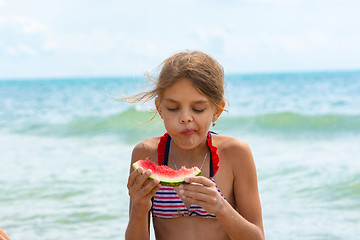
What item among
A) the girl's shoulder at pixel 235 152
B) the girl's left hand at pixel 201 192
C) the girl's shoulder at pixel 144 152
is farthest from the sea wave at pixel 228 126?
the girl's left hand at pixel 201 192

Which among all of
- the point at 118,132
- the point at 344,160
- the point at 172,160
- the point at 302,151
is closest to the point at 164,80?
the point at 172,160

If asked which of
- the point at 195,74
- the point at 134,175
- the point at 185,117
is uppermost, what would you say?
the point at 195,74

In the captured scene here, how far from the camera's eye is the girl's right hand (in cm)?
253

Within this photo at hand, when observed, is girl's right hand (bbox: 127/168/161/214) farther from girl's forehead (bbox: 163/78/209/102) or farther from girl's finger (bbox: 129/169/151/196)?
girl's forehead (bbox: 163/78/209/102)

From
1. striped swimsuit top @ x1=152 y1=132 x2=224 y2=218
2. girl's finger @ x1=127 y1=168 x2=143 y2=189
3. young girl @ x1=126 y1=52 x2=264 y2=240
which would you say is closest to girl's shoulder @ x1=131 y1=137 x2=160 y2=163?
young girl @ x1=126 y1=52 x2=264 y2=240

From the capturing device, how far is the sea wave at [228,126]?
13.8 meters

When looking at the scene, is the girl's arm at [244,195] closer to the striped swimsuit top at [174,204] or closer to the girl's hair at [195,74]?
the striped swimsuit top at [174,204]

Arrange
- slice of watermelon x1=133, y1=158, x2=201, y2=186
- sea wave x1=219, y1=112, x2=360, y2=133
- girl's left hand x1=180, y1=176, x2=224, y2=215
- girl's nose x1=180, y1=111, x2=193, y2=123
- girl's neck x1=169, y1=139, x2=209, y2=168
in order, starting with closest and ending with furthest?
girl's left hand x1=180, y1=176, x2=224, y2=215 → slice of watermelon x1=133, y1=158, x2=201, y2=186 → girl's nose x1=180, y1=111, x2=193, y2=123 → girl's neck x1=169, y1=139, x2=209, y2=168 → sea wave x1=219, y1=112, x2=360, y2=133

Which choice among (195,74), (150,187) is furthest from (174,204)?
(195,74)

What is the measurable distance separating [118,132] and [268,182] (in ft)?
25.6

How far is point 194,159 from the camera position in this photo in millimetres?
3199

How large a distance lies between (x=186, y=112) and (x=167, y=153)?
47 cm

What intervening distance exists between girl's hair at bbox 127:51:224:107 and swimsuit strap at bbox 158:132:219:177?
11.1 inches

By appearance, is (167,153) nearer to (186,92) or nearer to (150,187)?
(186,92)
